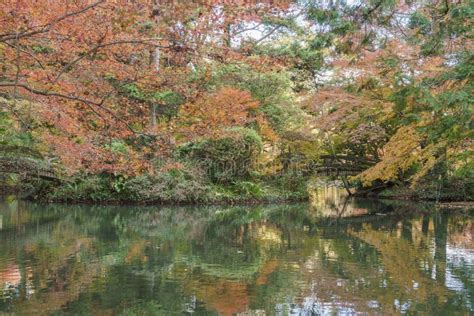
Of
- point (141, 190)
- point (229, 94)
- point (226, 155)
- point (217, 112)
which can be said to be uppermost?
point (229, 94)

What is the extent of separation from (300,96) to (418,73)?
26.4ft

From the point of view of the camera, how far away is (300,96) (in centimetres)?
2147

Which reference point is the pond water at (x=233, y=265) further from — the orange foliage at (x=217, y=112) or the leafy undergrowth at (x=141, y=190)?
the leafy undergrowth at (x=141, y=190)

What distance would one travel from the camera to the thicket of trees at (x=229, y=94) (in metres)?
6.01

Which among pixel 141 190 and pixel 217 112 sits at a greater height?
pixel 217 112

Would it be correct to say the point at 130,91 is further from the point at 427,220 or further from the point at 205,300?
the point at 205,300

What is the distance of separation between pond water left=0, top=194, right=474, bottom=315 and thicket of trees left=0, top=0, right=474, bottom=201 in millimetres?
1492

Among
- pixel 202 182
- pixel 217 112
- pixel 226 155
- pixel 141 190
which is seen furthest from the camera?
pixel 226 155

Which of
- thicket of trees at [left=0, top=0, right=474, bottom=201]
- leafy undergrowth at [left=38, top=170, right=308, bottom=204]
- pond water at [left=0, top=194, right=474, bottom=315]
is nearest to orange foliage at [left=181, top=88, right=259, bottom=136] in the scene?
thicket of trees at [left=0, top=0, right=474, bottom=201]

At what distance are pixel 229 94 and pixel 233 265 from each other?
373 inches

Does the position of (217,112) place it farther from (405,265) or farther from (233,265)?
(405,265)

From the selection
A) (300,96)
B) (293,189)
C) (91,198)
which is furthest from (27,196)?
(300,96)

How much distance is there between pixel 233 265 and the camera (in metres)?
7.47

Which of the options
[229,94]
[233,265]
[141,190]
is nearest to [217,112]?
[229,94]
